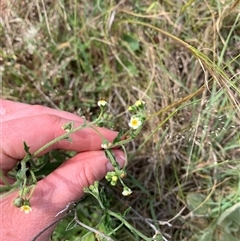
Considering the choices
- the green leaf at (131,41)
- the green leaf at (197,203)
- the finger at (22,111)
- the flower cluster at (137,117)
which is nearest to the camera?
the flower cluster at (137,117)

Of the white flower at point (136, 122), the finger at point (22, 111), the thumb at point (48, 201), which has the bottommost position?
the thumb at point (48, 201)

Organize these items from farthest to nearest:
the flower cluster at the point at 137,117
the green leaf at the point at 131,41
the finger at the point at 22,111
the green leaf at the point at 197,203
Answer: the green leaf at the point at 131,41
the green leaf at the point at 197,203
the finger at the point at 22,111
the flower cluster at the point at 137,117

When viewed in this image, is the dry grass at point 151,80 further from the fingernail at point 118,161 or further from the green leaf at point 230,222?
the fingernail at point 118,161

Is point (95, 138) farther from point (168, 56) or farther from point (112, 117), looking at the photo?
point (168, 56)

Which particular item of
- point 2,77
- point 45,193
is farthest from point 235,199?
point 2,77

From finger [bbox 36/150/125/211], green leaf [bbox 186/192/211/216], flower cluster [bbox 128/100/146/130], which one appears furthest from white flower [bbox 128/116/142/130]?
→ green leaf [bbox 186/192/211/216]

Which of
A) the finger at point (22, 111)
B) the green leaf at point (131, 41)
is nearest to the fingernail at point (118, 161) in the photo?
the finger at point (22, 111)

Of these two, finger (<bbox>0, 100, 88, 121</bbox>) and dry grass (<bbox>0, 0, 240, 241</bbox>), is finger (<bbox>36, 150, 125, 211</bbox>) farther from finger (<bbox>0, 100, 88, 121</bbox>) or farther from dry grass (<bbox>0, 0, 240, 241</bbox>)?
dry grass (<bbox>0, 0, 240, 241</bbox>)

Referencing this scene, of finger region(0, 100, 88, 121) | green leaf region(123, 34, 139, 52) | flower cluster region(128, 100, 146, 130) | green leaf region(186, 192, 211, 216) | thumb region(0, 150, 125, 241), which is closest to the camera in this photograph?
flower cluster region(128, 100, 146, 130)
